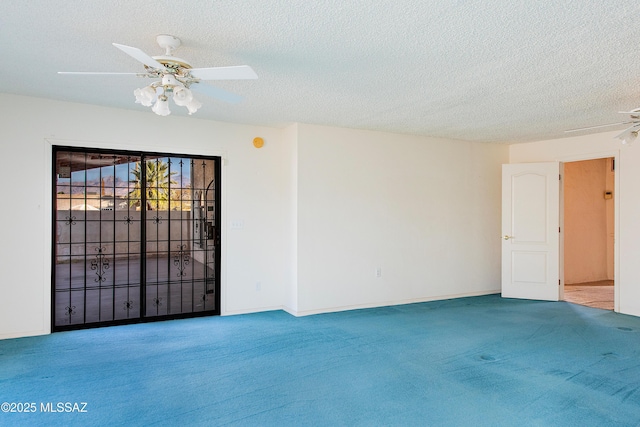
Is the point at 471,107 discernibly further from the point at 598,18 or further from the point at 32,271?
the point at 32,271

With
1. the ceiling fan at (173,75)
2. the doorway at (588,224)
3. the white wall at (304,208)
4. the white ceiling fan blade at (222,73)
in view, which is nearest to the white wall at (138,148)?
the white wall at (304,208)

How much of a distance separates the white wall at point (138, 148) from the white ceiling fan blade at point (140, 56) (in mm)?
2476

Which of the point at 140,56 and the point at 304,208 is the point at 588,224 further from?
the point at 140,56

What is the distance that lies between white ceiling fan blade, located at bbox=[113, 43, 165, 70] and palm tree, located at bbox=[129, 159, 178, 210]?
8.54ft

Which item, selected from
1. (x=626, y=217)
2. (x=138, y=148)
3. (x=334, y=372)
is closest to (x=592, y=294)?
(x=626, y=217)

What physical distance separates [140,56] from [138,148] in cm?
269

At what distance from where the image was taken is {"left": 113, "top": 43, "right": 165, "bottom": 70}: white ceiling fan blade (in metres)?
2.15

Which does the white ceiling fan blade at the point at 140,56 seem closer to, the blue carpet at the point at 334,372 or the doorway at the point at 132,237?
the blue carpet at the point at 334,372

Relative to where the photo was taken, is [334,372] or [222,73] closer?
[222,73]

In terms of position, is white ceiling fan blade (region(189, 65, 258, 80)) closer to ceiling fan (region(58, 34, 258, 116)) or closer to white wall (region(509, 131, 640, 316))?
ceiling fan (region(58, 34, 258, 116))

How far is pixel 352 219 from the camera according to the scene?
5520mm

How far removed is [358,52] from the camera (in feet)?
9.66

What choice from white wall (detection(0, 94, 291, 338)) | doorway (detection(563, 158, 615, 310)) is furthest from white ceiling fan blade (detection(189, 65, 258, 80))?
doorway (detection(563, 158, 615, 310))

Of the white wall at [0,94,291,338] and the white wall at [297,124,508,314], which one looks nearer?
the white wall at [0,94,291,338]
